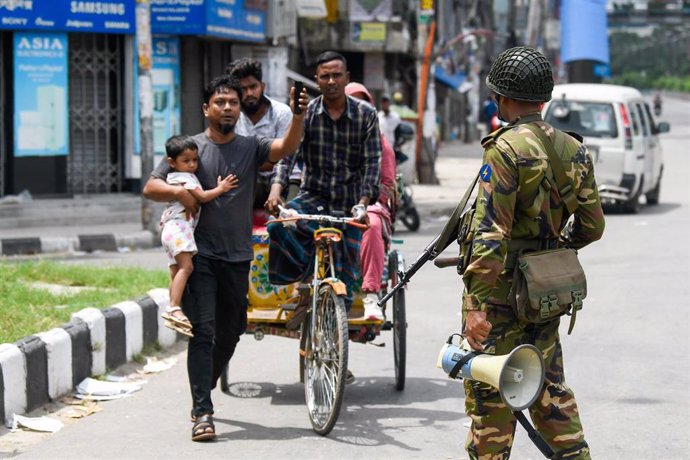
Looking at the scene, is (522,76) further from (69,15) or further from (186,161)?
(69,15)

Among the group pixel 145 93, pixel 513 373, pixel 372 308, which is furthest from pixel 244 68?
pixel 145 93

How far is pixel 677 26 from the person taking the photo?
12575 cm

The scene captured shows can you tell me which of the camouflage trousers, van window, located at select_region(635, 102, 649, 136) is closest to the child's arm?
the camouflage trousers

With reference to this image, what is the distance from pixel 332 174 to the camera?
703 centimetres

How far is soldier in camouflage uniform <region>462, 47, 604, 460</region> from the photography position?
4.35 meters

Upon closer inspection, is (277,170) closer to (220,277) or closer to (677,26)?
(220,277)

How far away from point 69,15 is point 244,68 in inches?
446

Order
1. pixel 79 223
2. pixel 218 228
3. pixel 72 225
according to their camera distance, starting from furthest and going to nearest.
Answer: pixel 79 223, pixel 72 225, pixel 218 228

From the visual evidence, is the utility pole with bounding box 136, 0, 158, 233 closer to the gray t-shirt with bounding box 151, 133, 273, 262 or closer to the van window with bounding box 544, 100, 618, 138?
the van window with bounding box 544, 100, 618, 138

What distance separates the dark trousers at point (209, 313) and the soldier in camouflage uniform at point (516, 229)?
6.60 ft

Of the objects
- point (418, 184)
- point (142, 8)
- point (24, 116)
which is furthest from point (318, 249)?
point (418, 184)

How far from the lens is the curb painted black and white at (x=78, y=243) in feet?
47.6

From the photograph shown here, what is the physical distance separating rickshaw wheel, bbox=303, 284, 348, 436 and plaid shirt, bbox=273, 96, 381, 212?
2.31 ft

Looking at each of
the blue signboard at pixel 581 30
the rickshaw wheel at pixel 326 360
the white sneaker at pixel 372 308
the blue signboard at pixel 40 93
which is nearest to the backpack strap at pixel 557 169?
the rickshaw wheel at pixel 326 360
